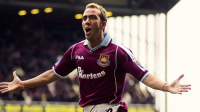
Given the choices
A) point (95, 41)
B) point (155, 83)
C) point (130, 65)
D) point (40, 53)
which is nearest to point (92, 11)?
point (95, 41)

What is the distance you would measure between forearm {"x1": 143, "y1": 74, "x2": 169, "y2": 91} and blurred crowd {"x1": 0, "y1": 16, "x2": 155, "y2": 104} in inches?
393

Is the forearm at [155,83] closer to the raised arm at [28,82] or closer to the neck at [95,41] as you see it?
the neck at [95,41]

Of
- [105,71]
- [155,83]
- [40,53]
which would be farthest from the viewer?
[40,53]

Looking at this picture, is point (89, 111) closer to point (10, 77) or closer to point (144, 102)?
point (144, 102)

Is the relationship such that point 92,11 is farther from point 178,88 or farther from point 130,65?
point 178,88

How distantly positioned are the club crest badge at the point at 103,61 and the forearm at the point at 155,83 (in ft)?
1.29

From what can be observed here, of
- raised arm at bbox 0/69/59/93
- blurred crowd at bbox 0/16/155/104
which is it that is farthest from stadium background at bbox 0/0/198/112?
raised arm at bbox 0/69/59/93

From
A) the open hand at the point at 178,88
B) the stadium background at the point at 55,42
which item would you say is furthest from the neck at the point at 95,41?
the stadium background at the point at 55,42

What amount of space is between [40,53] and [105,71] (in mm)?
12103

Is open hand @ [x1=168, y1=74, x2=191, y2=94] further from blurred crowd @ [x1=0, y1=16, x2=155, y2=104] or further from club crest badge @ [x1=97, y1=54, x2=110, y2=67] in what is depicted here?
blurred crowd @ [x1=0, y1=16, x2=155, y2=104]

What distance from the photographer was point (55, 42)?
49.4ft

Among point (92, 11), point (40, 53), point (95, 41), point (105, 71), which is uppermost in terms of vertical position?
point (92, 11)

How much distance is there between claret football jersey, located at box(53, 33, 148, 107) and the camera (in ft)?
9.30

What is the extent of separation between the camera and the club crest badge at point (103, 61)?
2.85m
